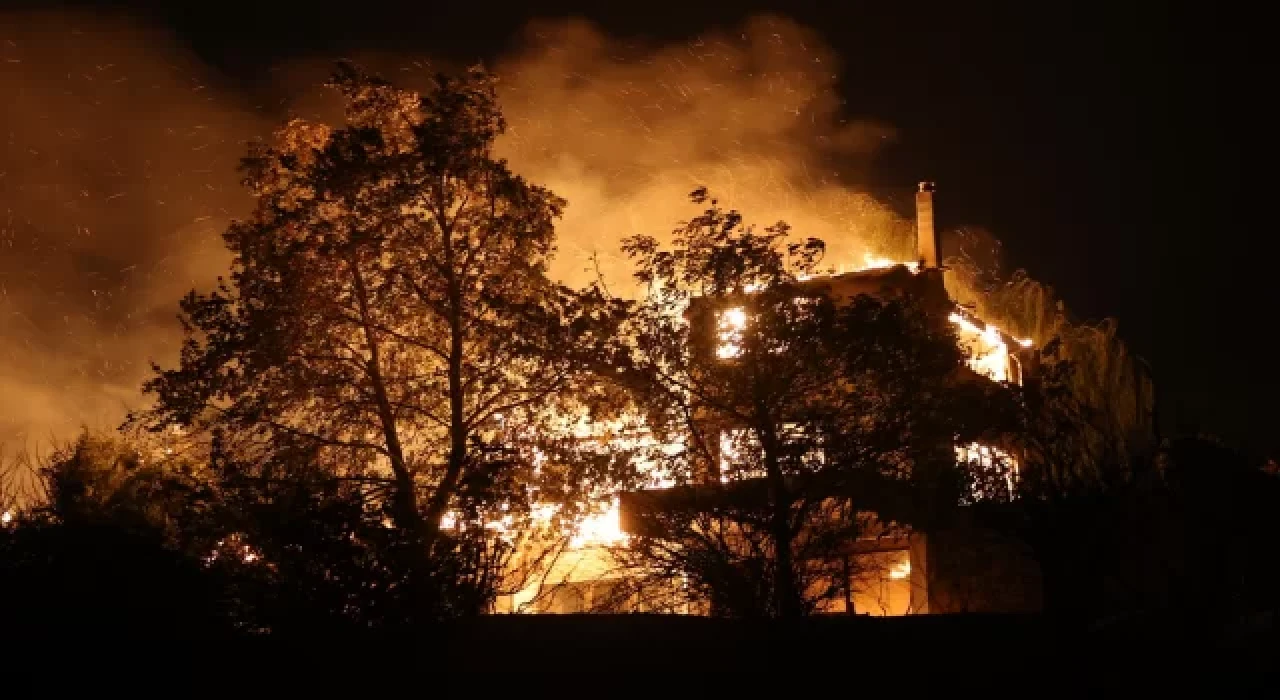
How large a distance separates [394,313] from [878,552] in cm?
1100

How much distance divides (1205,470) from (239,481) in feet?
46.8

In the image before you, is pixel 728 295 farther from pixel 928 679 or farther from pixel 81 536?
pixel 81 536

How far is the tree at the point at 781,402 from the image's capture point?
19781 mm

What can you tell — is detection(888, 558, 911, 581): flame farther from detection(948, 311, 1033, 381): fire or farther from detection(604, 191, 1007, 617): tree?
detection(948, 311, 1033, 381): fire

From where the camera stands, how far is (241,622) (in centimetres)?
1277

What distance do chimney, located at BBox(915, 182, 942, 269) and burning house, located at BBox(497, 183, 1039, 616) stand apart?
3.16m

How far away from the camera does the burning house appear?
66.4 feet

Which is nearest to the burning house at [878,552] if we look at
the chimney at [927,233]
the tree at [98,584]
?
the chimney at [927,233]

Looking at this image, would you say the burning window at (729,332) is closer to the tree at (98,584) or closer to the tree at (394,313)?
the tree at (394,313)

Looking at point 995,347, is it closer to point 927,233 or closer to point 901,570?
point 927,233

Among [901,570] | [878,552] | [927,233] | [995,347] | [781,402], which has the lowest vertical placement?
[901,570]

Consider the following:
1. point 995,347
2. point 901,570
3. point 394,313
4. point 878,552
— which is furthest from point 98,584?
point 995,347

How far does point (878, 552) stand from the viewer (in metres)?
25.6

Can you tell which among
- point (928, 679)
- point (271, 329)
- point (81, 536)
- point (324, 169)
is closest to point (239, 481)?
point (271, 329)
